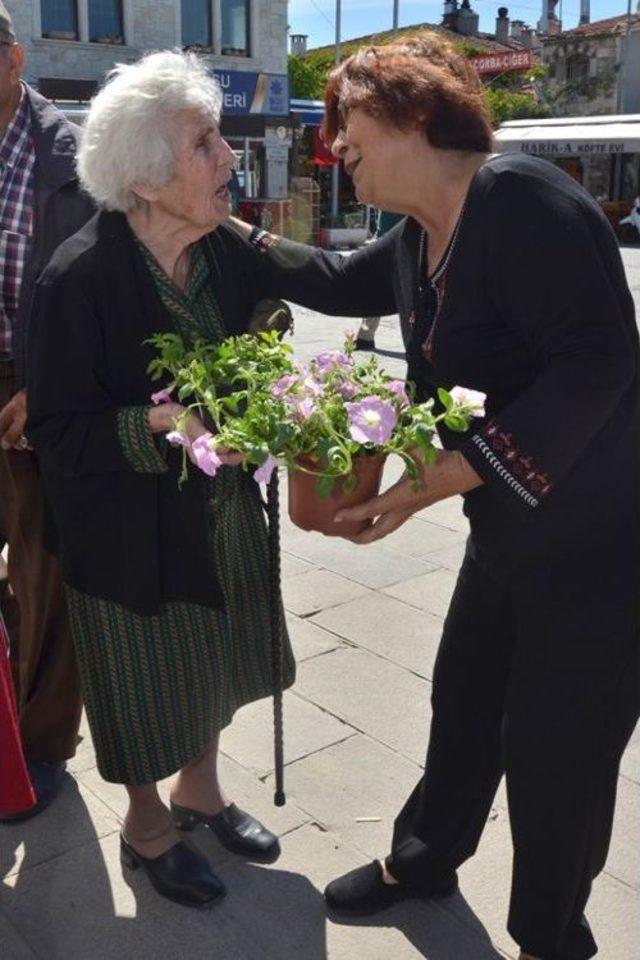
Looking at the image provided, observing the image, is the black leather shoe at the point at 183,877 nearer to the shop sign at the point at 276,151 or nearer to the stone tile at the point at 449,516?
the stone tile at the point at 449,516

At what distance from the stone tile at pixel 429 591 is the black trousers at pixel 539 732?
1.71 meters

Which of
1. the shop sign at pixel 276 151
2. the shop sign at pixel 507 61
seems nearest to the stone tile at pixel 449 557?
the shop sign at pixel 276 151

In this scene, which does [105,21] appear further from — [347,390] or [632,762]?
[347,390]

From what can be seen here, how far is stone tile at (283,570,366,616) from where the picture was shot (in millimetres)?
4215

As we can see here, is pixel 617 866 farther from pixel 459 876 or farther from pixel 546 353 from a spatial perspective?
pixel 546 353

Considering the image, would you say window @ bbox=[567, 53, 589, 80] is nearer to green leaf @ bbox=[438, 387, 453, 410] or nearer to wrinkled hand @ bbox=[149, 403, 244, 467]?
wrinkled hand @ bbox=[149, 403, 244, 467]

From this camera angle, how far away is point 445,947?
2359 mm

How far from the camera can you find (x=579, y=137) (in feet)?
96.8

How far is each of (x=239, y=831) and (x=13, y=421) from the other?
3.98ft

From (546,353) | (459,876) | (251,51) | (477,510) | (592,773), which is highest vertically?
(251,51)

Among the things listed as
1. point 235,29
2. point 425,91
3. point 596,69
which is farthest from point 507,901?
point 596,69

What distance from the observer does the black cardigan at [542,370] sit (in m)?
1.74

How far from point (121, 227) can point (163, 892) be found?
5.19 ft

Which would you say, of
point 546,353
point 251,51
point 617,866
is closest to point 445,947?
point 617,866
